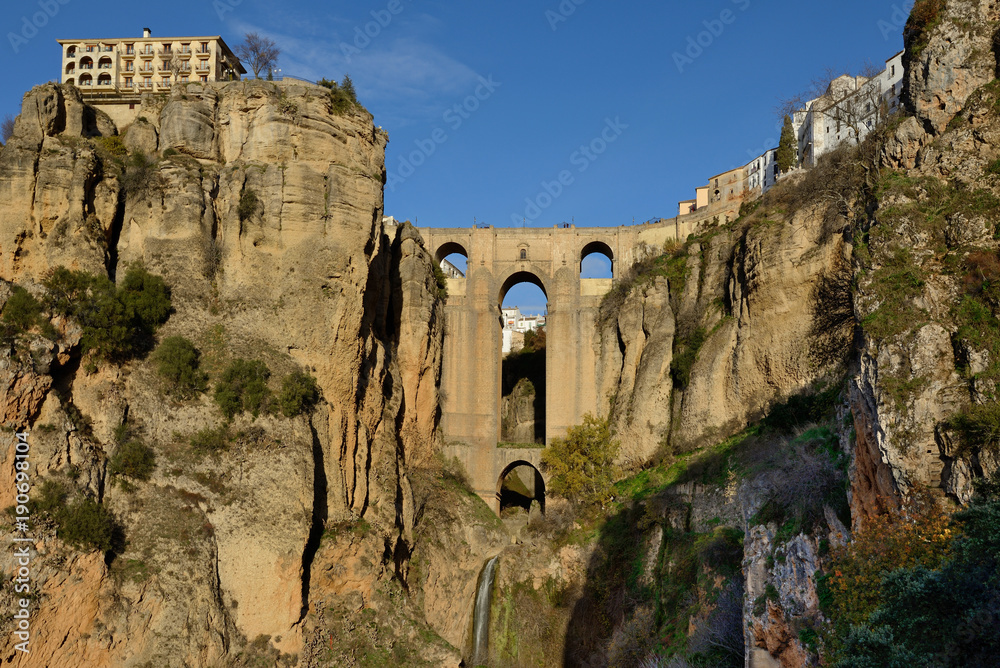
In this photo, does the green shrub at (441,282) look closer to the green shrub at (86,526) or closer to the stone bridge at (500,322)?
the stone bridge at (500,322)

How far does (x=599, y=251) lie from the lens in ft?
139

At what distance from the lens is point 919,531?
36.2 feet

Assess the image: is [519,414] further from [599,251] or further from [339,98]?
[339,98]

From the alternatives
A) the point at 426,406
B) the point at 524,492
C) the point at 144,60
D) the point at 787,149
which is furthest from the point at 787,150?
the point at 144,60

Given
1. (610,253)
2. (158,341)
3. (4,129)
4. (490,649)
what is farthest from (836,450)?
(4,129)

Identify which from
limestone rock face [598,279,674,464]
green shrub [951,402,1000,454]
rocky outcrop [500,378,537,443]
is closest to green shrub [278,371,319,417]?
limestone rock face [598,279,674,464]

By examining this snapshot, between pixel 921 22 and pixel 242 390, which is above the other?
pixel 921 22

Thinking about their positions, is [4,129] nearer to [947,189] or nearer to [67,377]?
[67,377]

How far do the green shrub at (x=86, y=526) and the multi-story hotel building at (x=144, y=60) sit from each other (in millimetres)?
31138

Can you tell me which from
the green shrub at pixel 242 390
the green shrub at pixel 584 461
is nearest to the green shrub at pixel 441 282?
the green shrub at pixel 584 461

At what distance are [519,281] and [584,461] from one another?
11533mm

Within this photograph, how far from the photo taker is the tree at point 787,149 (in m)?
43.0

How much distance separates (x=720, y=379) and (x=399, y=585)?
14491mm

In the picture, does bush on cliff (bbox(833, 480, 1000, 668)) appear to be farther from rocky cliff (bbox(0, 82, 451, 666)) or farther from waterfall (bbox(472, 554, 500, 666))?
waterfall (bbox(472, 554, 500, 666))
